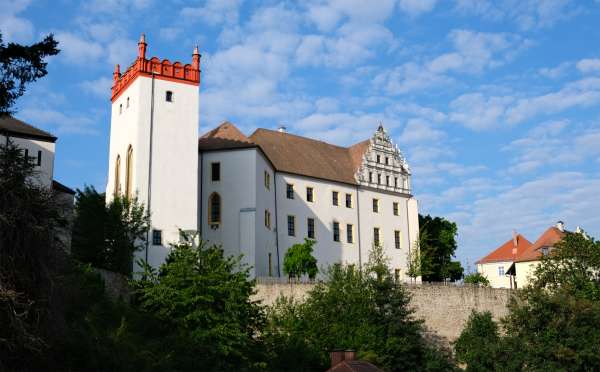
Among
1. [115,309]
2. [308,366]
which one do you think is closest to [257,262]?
A: [308,366]

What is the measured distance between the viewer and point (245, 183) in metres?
48.0

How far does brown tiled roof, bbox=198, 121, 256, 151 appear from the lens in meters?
48.9

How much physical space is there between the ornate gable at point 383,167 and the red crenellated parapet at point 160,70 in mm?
16297

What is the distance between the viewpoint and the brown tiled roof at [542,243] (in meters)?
64.4

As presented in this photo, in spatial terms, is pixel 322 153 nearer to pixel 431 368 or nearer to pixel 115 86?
pixel 115 86

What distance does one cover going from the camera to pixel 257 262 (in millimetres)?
47031

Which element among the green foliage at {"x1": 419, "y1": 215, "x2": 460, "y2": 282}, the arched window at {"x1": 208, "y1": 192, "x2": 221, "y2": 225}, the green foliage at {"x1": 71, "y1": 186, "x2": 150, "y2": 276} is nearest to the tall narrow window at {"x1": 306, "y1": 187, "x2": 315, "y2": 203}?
the arched window at {"x1": 208, "y1": 192, "x2": 221, "y2": 225}

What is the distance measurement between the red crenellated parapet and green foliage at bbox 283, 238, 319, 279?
11.9m

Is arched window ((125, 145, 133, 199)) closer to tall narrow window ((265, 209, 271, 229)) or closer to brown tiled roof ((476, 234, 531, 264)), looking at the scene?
tall narrow window ((265, 209, 271, 229))

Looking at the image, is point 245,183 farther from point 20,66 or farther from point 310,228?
point 20,66

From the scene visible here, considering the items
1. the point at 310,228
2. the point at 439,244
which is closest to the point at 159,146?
the point at 310,228

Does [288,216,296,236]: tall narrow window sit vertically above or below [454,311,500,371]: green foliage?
above

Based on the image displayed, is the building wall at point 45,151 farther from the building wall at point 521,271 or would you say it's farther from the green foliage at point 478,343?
the building wall at point 521,271

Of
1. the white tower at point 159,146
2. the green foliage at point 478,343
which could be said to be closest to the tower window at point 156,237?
the white tower at point 159,146
